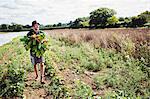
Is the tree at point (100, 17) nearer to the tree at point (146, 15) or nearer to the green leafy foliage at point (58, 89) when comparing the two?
the tree at point (146, 15)

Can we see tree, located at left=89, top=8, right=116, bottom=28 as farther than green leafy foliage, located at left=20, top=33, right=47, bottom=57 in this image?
Yes

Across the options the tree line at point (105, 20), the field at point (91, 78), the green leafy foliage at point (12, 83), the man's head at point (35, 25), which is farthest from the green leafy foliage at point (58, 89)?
the tree line at point (105, 20)

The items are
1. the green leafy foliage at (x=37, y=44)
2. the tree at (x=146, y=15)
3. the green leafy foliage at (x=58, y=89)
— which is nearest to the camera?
the green leafy foliage at (x=58, y=89)

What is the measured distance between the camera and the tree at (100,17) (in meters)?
85.5

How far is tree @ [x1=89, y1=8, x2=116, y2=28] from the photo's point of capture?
280ft

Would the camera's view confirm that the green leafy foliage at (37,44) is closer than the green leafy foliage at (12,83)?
No

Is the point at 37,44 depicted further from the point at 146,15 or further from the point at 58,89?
the point at 146,15

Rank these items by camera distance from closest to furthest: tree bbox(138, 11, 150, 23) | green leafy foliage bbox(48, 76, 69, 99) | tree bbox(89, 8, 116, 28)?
green leafy foliage bbox(48, 76, 69, 99)
tree bbox(138, 11, 150, 23)
tree bbox(89, 8, 116, 28)

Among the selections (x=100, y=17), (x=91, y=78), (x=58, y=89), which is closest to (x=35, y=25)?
(x=58, y=89)

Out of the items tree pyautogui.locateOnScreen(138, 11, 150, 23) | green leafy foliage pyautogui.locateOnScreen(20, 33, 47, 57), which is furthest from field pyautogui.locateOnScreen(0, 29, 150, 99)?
tree pyautogui.locateOnScreen(138, 11, 150, 23)

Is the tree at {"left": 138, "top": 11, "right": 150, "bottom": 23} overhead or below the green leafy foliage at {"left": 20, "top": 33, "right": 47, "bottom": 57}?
below

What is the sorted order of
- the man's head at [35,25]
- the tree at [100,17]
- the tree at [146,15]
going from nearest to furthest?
1. the man's head at [35,25]
2. the tree at [146,15]
3. the tree at [100,17]

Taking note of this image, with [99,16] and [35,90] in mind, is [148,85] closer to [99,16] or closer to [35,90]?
[35,90]

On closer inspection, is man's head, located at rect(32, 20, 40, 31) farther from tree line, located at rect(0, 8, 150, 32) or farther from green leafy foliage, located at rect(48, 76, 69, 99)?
tree line, located at rect(0, 8, 150, 32)
